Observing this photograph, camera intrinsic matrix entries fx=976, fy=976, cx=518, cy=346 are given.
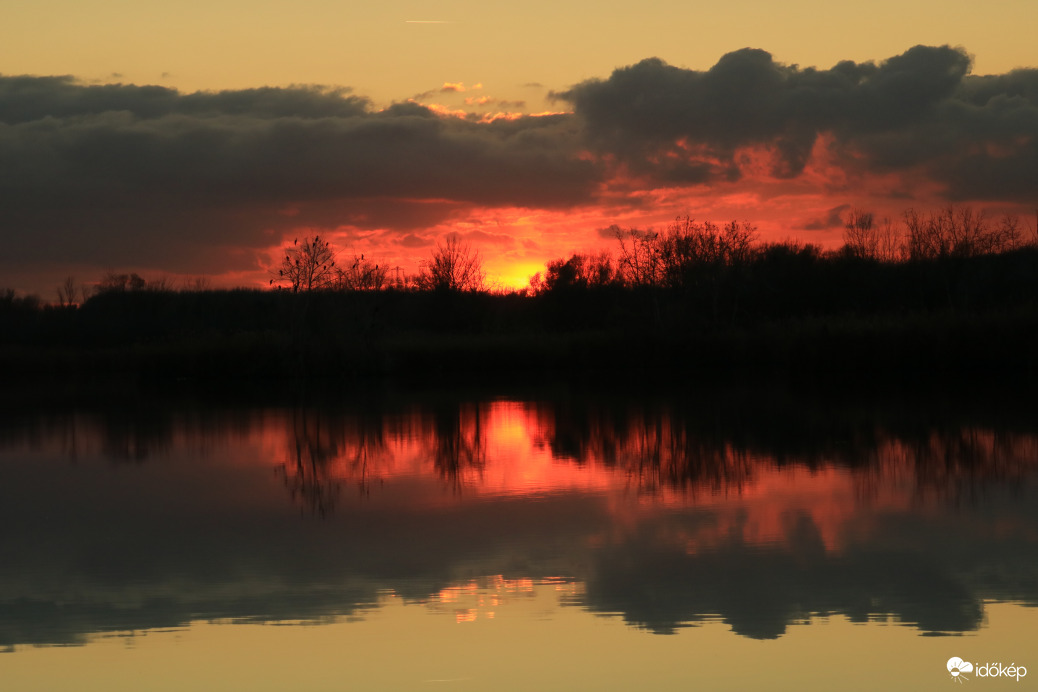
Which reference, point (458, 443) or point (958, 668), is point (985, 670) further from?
point (458, 443)

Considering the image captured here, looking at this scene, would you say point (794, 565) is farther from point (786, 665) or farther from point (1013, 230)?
point (1013, 230)

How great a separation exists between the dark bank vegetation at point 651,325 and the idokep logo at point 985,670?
21.8 metres

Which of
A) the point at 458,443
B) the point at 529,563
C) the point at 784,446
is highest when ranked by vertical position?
the point at 529,563

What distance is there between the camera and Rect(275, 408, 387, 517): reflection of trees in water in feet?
31.9

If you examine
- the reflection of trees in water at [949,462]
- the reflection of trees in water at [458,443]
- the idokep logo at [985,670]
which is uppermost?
the idokep logo at [985,670]

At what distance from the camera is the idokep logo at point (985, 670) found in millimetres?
4613

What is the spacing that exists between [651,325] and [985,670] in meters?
28.0

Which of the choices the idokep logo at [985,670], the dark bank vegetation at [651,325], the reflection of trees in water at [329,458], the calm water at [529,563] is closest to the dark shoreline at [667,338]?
the dark bank vegetation at [651,325]

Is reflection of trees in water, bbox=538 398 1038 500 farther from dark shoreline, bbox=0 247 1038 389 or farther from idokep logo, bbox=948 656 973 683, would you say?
dark shoreline, bbox=0 247 1038 389

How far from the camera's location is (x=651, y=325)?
3250 centimetres

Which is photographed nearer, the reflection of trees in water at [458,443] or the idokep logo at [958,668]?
the idokep logo at [958,668]

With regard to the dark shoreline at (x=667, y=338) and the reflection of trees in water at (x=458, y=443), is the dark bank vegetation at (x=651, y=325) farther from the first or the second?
the reflection of trees in water at (x=458, y=443)

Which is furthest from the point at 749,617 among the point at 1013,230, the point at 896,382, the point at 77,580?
the point at 1013,230

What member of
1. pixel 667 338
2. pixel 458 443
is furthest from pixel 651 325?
pixel 458 443
